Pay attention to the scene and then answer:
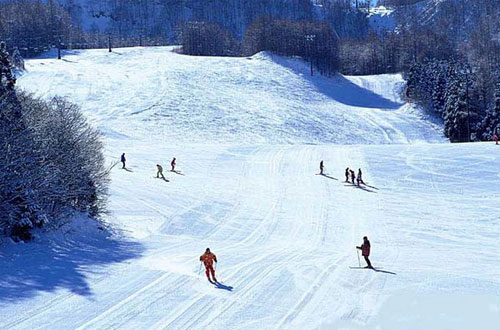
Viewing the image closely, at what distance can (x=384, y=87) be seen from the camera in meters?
100

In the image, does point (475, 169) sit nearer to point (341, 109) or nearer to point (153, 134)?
point (153, 134)

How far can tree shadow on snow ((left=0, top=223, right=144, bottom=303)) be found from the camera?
1463cm

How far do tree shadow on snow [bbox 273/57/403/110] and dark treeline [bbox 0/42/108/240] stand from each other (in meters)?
64.9

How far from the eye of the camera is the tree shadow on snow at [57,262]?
576 inches

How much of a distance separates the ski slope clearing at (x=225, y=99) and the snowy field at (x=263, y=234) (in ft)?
1.44

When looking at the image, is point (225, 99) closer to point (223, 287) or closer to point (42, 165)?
point (42, 165)

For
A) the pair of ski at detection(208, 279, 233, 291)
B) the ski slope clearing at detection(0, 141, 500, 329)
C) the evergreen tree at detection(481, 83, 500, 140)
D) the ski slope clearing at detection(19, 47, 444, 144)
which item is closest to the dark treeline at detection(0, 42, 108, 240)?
the ski slope clearing at detection(0, 141, 500, 329)

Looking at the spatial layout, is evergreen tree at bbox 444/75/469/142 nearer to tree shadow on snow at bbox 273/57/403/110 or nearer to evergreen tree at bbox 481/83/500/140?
evergreen tree at bbox 481/83/500/140

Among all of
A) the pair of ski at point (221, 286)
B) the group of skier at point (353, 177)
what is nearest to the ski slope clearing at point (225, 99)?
the group of skier at point (353, 177)

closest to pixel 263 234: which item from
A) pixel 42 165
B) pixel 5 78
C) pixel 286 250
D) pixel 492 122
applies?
pixel 286 250

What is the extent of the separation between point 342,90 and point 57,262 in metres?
80.6

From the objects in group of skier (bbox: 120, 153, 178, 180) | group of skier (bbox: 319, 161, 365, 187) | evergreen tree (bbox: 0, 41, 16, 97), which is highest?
evergreen tree (bbox: 0, 41, 16, 97)

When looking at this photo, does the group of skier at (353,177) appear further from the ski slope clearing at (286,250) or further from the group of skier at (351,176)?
the ski slope clearing at (286,250)

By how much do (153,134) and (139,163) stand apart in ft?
48.9
